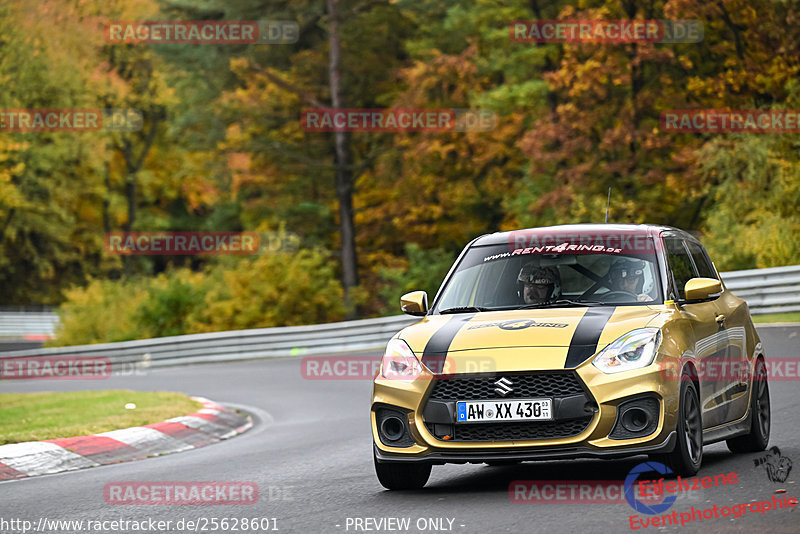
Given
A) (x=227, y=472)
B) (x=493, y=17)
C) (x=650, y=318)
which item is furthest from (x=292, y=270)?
(x=650, y=318)

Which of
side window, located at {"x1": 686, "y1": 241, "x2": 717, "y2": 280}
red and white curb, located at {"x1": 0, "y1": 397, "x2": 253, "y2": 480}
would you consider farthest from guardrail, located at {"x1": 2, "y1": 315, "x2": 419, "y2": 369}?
side window, located at {"x1": 686, "y1": 241, "x2": 717, "y2": 280}

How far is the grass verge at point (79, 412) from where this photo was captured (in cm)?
1327

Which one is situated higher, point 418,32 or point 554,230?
point 418,32

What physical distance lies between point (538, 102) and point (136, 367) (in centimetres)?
1733

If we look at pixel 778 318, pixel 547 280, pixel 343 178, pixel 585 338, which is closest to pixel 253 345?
pixel 778 318

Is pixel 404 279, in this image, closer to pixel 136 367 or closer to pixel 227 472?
pixel 136 367

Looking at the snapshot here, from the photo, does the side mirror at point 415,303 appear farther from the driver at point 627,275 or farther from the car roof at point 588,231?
the driver at point 627,275

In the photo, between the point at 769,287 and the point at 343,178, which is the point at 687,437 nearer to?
the point at 769,287

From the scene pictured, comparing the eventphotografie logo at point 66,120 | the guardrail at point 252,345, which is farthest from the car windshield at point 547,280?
the eventphotografie logo at point 66,120

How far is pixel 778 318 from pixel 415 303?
1456cm

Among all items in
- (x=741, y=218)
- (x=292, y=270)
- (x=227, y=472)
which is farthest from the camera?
(x=292, y=270)

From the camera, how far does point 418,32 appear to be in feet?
159

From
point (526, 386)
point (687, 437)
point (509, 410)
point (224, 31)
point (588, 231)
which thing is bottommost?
point (687, 437)

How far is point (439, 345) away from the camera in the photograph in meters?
8.03
